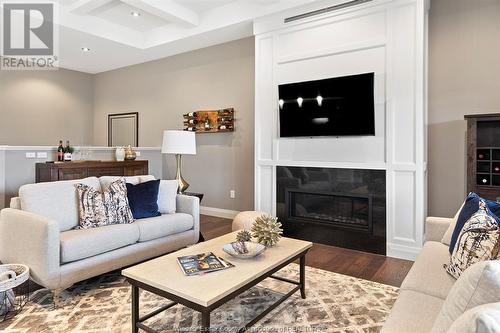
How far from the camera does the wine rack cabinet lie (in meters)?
3.21

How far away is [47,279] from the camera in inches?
89.2

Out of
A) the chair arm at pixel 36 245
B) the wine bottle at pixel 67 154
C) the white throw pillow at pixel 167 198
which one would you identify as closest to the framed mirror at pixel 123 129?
the wine bottle at pixel 67 154

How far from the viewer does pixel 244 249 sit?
7.15ft

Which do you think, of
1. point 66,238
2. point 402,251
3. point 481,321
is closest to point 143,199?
point 66,238

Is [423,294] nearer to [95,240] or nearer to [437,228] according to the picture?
[437,228]

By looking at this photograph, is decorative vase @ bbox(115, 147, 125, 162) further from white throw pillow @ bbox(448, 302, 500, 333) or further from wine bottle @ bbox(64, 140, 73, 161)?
white throw pillow @ bbox(448, 302, 500, 333)

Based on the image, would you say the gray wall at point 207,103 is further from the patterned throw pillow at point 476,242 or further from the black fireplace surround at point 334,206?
the patterned throw pillow at point 476,242

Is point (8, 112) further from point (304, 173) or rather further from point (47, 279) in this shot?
point (304, 173)

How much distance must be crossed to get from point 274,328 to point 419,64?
2.94 meters

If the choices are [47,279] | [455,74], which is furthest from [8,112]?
[455,74]

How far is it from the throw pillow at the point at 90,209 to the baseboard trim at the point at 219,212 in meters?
2.62

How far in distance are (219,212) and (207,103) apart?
190 centimetres

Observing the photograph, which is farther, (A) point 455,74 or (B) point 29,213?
(A) point 455,74

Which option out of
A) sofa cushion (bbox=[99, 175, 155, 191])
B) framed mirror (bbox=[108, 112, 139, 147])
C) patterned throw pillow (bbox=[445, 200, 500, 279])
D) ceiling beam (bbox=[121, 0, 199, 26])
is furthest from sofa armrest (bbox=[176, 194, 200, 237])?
framed mirror (bbox=[108, 112, 139, 147])
